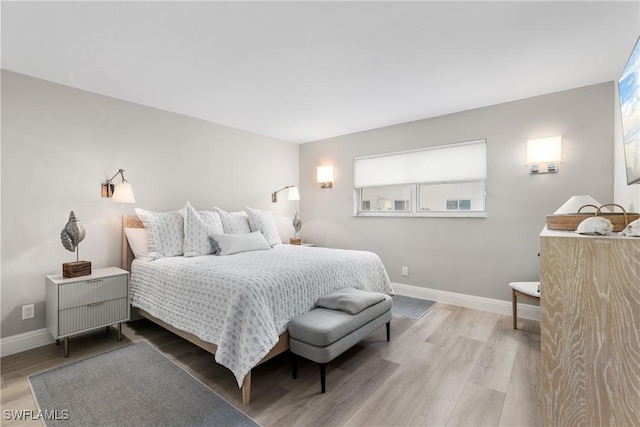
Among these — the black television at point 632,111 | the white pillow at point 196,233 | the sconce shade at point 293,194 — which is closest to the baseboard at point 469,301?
the black television at point 632,111

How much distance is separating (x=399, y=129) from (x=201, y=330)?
3416 mm

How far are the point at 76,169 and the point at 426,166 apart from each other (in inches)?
154

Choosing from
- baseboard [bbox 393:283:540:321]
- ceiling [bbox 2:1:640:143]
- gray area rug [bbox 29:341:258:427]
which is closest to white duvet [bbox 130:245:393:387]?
gray area rug [bbox 29:341:258:427]

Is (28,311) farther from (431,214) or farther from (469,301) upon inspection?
(469,301)

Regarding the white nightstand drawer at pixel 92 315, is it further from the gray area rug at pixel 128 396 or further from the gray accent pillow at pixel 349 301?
the gray accent pillow at pixel 349 301

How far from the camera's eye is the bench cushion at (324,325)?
1.92 meters

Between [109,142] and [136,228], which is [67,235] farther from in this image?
[109,142]

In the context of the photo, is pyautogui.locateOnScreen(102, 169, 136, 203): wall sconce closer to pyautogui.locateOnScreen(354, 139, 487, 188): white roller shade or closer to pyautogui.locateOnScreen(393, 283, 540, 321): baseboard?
pyautogui.locateOnScreen(354, 139, 487, 188): white roller shade

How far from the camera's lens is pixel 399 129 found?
4.05 m

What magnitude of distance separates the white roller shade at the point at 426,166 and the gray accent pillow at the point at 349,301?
2073 mm

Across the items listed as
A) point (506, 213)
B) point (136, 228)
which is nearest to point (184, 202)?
point (136, 228)

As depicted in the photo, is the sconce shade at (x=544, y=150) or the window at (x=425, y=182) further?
the window at (x=425, y=182)

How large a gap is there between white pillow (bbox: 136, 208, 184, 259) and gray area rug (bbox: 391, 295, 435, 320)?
2.53 meters

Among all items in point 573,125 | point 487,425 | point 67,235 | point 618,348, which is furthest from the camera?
point 573,125
